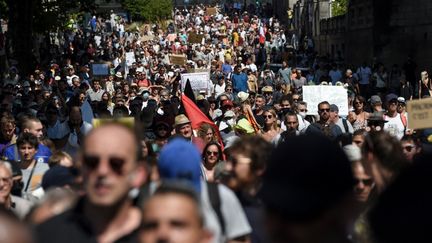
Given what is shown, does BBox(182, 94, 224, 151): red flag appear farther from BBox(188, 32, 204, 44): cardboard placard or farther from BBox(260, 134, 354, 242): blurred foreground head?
BBox(188, 32, 204, 44): cardboard placard

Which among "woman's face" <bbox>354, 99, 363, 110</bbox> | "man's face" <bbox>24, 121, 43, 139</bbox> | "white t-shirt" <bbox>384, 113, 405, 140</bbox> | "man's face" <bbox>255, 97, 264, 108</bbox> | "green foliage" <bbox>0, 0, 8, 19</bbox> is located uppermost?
"green foliage" <bbox>0, 0, 8, 19</bbox>

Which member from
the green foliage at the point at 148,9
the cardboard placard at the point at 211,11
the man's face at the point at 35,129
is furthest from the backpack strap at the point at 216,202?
A: the green foliage at the point at 148,9

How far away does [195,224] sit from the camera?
4031 mm

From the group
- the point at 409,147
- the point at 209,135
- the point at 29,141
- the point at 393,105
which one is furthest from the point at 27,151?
the point at 393,105

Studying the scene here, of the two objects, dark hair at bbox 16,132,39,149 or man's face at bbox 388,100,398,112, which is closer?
dark hair at bbox 16,132,39,149

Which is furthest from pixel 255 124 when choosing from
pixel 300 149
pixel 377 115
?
pixel 300 149

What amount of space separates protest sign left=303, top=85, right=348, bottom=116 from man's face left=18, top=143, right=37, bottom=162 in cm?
780

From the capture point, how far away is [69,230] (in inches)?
169

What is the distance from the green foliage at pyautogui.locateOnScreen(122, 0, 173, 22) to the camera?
86.2 m

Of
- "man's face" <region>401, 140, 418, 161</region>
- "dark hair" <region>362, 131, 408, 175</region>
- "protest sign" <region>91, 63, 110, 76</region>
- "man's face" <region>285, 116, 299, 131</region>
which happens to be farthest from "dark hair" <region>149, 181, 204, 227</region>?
"protest sign" <region>91, 63, 110, 76</region>

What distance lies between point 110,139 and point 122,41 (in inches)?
2062

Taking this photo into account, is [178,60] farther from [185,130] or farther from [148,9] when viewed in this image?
[148,9]

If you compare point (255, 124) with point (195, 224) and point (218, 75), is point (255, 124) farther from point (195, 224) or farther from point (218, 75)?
point (218, 75)

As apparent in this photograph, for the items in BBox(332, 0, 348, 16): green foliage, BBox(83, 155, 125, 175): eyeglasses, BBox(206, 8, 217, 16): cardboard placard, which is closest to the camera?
BBox(83, 155, 125, 175): eyeglasses
